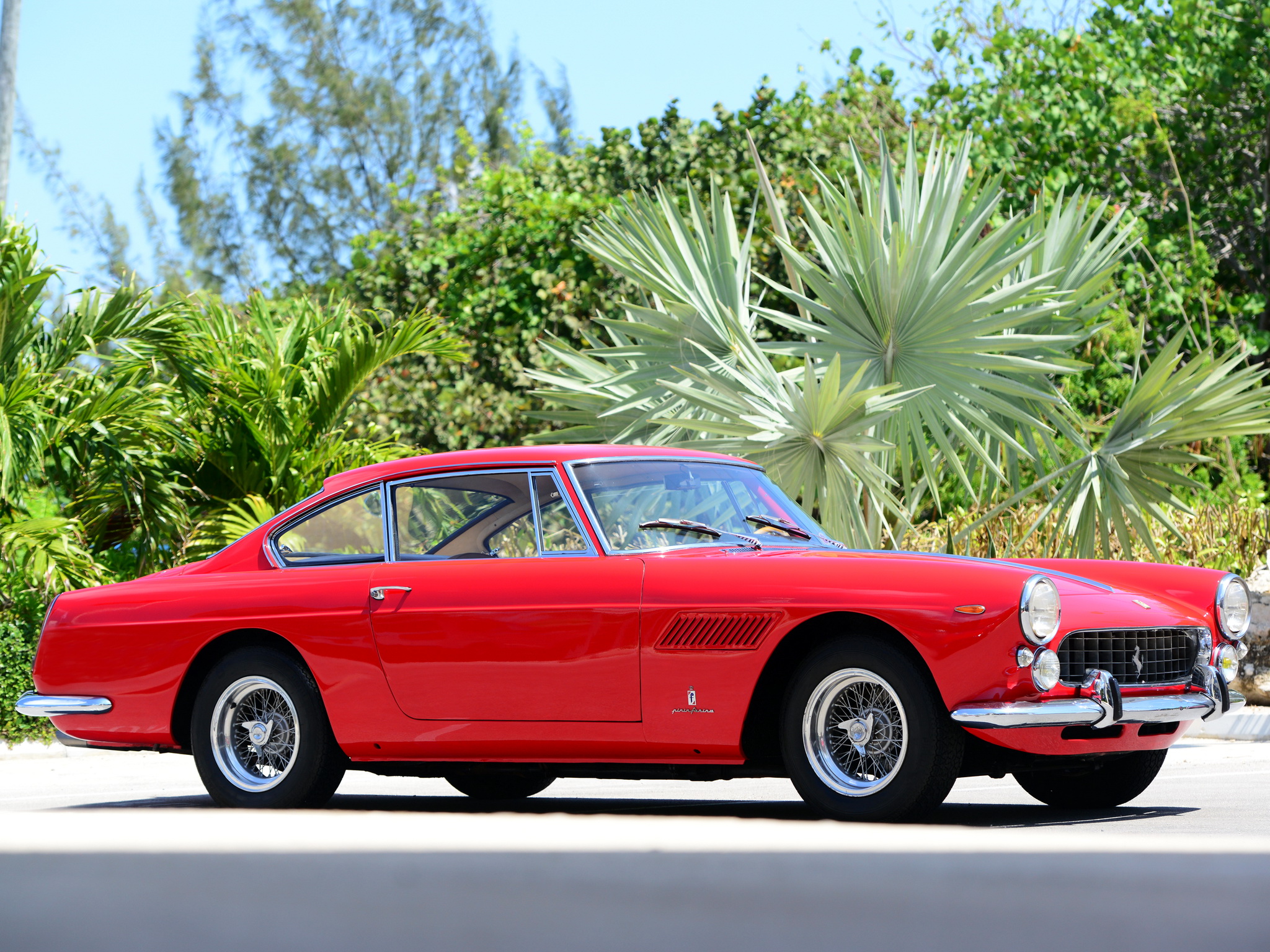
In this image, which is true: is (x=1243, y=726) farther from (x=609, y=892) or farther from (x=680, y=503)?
(x=609, y=892)

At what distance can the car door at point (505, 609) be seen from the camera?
18.3 ft

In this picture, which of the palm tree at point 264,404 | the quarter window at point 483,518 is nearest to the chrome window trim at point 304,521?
the quarter window at point 483,518

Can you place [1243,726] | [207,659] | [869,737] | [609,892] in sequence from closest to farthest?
[609,892] < [869,737] < [207,659] < [1243,726]

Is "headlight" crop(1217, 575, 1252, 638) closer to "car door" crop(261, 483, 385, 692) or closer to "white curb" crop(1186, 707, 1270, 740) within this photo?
"car door" crop(261, 483, 385, 692)

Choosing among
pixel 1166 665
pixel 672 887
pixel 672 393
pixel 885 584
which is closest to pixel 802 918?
pixel 672 887

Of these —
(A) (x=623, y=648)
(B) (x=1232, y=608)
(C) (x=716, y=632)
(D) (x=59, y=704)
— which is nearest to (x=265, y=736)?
(D) (x=59, y=704)

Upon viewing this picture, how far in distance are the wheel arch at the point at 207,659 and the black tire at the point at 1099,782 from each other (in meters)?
3.11

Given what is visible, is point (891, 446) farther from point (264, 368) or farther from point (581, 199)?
point (581, 199)

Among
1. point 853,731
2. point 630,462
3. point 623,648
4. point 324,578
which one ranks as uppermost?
point 630,462

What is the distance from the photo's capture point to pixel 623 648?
18.2ft

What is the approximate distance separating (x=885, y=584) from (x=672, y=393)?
5.71m

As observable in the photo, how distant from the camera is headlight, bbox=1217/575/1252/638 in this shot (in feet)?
20.3

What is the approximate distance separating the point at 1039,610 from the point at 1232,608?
1.54 m

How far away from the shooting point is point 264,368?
39.5 feet
